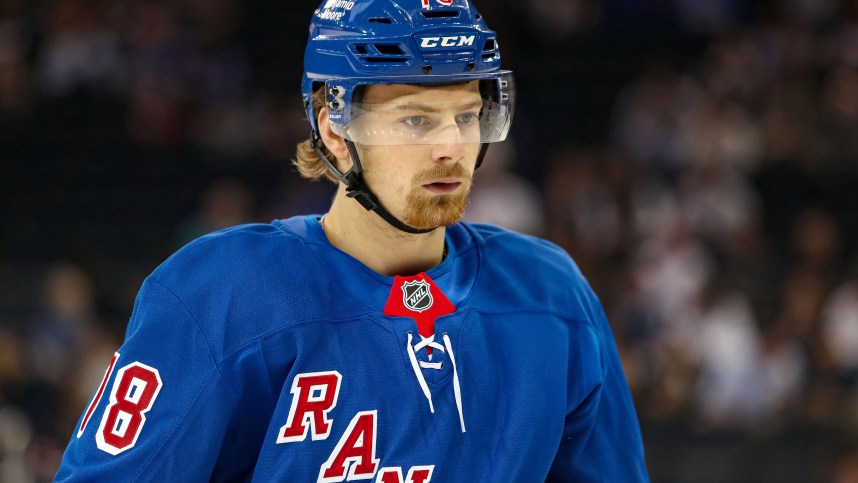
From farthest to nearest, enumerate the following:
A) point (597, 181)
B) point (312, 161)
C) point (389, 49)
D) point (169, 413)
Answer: point (597, 181) → point (312, 161) → point (389, 49) → point (169, 413)

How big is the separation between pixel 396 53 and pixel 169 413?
732 millimetres

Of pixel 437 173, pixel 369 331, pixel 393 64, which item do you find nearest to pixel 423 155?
pixel 437 173

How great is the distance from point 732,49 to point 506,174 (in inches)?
86.5

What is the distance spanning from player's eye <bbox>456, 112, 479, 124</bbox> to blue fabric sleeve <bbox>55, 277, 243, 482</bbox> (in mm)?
594

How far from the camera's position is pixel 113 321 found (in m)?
7.25

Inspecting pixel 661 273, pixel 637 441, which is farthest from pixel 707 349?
pixel 637 441

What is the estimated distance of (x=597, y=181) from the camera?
7969 mm

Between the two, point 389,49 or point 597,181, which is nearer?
point 389,49

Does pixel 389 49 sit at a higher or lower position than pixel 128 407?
higher

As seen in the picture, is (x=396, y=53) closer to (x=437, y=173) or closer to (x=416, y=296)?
(x=437, y=173)

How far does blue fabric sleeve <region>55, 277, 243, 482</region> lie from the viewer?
81.0 inches

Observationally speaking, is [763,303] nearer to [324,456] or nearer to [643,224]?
[643,224]

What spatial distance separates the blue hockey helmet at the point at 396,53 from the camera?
2158 mm

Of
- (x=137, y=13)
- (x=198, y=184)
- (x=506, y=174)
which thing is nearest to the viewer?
(x=506, y=174)
